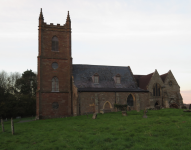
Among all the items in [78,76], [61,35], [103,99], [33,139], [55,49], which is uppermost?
[61,35]

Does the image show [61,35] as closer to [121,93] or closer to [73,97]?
[73,97]

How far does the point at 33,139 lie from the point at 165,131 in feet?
35.0

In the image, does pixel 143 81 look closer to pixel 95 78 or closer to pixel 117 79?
pixel 117 79

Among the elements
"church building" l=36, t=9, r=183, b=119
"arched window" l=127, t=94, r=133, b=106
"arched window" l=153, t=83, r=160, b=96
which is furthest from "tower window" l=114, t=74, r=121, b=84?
"arched window" l=153, t=83, r=160, b=96

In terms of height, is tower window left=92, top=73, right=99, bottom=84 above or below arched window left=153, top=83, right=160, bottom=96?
above

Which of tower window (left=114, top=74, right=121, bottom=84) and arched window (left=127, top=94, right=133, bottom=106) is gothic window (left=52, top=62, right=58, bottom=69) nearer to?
tower window (left=114, top=74, right=121, bottom=84)

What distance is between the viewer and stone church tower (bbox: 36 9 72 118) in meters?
36.2

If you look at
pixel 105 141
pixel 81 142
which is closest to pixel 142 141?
pixel 105 141

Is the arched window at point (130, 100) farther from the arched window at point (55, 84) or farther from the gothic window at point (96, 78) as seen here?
the arched window at point (55, 84)

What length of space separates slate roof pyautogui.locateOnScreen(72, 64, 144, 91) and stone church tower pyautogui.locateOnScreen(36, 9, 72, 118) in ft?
8.00

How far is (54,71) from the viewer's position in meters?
37.5

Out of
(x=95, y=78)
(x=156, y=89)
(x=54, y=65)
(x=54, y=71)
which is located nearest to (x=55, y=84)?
(x=54, y=71)

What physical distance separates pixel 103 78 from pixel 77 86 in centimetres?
660

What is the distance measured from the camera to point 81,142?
A: 13.4m
